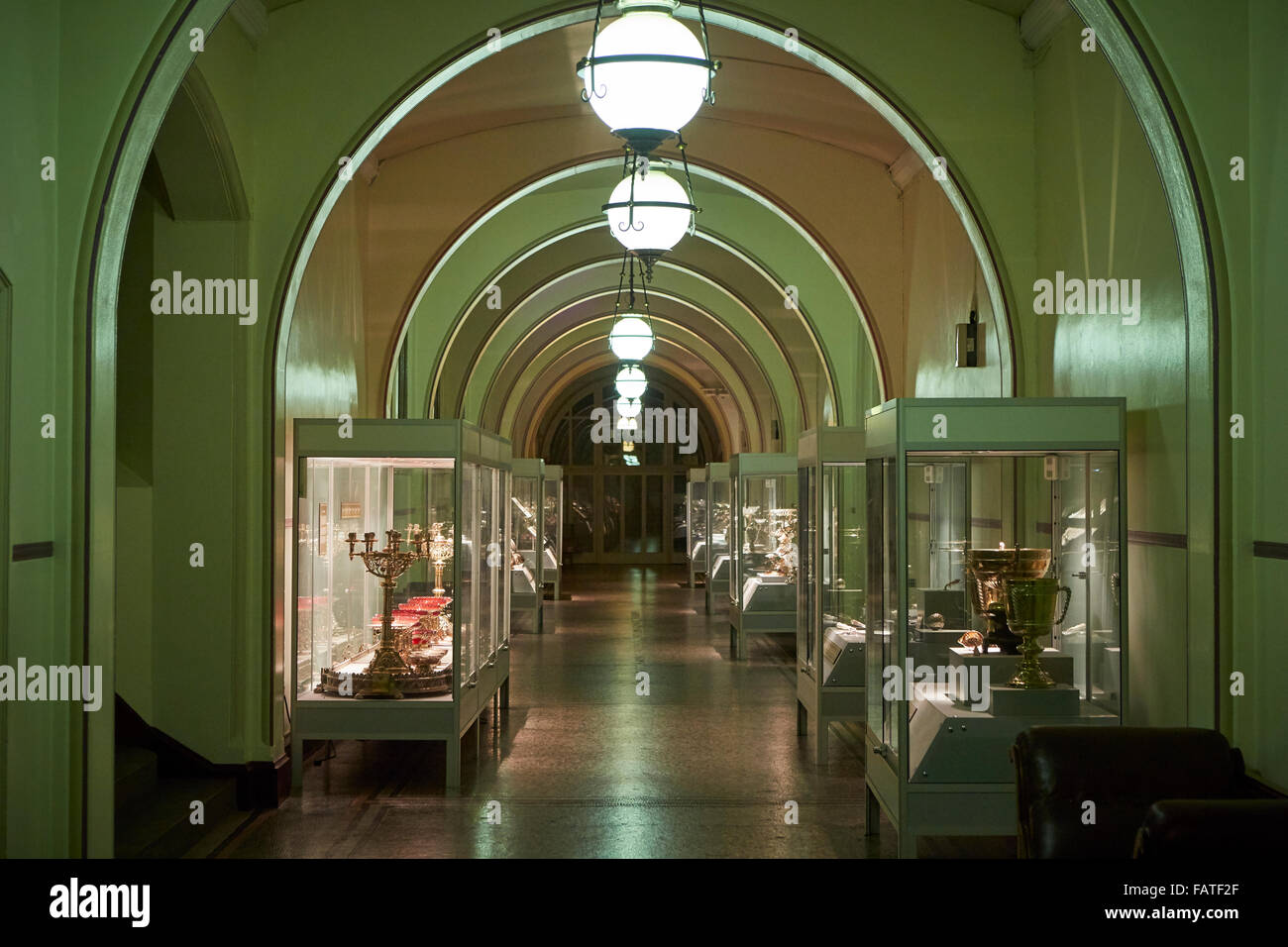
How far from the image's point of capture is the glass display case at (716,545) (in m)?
17.6

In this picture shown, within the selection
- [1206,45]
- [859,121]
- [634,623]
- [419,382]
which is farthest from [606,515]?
[1206,45]

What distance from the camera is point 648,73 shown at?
4.48 metres

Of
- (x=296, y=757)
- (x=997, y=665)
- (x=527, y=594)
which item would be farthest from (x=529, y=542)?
(x=997, y=665)

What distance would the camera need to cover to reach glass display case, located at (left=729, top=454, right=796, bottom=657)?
1270 cm

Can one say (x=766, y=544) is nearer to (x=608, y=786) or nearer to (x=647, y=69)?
(x=608, y=786)

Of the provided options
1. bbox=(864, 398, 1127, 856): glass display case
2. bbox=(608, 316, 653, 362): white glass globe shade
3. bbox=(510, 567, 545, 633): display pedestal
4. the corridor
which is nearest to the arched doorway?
bbox=(510, 567, 545, 633): display pedestal

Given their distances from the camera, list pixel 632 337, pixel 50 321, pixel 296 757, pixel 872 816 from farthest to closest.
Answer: pixel 632 337
pixel 296 757
pixel 872 816
pixel 50 321

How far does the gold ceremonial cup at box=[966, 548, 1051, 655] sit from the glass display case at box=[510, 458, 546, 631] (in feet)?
30.7

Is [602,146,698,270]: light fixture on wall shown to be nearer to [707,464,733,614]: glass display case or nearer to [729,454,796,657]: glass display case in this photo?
[729,454,796,657]: glass display case

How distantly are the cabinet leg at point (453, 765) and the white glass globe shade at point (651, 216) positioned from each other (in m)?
2.94

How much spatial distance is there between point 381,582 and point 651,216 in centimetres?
263

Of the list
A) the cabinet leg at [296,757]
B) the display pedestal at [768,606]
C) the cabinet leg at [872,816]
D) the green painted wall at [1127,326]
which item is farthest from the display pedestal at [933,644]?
the display pedestal at [768,606]

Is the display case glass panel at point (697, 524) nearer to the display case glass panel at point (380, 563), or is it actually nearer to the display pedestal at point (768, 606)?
the display pedestal at point (768, 606)

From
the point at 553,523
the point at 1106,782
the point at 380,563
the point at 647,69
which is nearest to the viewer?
the point at 1106,782
